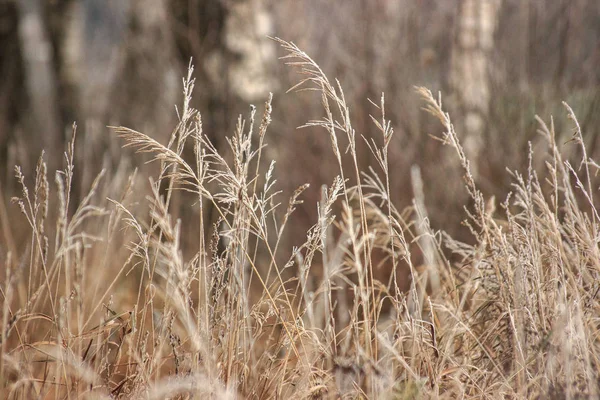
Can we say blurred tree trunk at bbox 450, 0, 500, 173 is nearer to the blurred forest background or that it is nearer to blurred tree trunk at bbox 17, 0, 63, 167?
the blurred forest background

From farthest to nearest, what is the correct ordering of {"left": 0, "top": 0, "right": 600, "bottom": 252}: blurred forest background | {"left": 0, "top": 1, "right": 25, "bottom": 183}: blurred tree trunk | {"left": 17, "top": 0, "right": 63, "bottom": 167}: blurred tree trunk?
{"left": 17, "top": 0, "right": 63, "bottom": 167}: blurred tree trunk
{"left": 0, "top": 1, "right": 25, "bottom": 183}: blurred tree trunk
{"left": 0, "top": 0, "right": 600, "bottom": 252}: blurred forest background

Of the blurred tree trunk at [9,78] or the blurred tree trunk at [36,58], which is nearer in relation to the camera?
the blurred tree trunk at [9,78]

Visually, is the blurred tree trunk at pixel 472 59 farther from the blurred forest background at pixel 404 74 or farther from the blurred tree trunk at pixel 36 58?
the blurred tree trunk at pixel 36 58

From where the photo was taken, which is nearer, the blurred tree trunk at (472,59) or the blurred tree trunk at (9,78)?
the blurred tree trunk at (472,59)

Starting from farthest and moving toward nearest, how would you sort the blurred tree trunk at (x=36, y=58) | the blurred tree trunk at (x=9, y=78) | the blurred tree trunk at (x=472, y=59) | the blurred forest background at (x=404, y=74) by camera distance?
the blurred tree trunk at (x=36, y=58), the blurred tree trunk at (x=9, y=78), the blurred tree trunk at (x=472, y=59), the blurred forest background at (x=404, y=74)

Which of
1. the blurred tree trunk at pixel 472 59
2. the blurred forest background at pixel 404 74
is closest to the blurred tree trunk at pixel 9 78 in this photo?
the blurred forest background at pixel 404 74

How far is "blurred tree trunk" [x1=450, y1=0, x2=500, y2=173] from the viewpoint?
416cm

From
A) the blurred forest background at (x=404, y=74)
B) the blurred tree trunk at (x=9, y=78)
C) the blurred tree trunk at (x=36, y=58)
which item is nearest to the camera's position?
the blurred forest background at (x=404, y=74)

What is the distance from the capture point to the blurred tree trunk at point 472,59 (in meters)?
4.16

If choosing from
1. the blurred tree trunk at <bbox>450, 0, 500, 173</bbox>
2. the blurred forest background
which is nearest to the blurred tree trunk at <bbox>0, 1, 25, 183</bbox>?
the blurred forest background

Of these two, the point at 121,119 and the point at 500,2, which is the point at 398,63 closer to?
the point at 500,2

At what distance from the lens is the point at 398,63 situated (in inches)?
165

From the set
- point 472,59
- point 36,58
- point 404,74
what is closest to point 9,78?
point 36,58

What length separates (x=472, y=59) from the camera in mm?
4297
